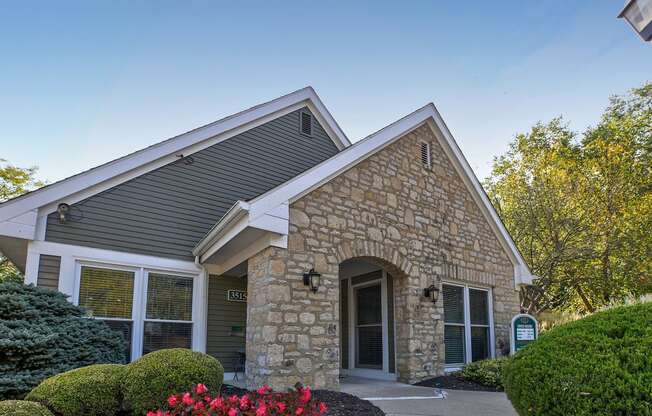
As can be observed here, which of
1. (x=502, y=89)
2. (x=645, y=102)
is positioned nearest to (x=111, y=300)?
(x=502, y=89)

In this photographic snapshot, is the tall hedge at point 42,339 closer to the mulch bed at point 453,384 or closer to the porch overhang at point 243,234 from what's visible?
the porch overhang at point 243,234

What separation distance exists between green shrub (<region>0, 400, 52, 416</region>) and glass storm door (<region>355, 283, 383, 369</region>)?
6.35 m

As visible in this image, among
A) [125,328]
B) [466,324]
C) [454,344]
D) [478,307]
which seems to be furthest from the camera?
[478,307]

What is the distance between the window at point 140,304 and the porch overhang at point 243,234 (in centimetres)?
89

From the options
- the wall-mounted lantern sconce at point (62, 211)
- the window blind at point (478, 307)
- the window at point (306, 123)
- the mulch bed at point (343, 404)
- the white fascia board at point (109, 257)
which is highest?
the window at point (306, 123)

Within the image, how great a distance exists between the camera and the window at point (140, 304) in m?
7.84

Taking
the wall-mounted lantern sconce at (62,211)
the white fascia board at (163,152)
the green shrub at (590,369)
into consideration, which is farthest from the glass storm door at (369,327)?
the wall-mounted lantern sconce at (62,211)

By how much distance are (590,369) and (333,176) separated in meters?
5.09

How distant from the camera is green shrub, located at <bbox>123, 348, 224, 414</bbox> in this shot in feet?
16.8

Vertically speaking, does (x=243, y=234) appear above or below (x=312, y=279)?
above

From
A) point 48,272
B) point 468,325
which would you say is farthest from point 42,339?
point 468,325

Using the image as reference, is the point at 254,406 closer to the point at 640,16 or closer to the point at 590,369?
the point at 590,369

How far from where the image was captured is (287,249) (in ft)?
23.7

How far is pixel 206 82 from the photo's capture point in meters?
11.1
